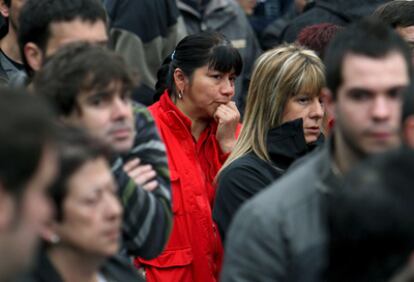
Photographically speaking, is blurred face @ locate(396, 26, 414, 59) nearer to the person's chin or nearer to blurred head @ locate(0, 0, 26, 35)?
blurred head @ locate(0, 0, 26, 35)

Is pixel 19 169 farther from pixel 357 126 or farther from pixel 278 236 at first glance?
pixel 357 126

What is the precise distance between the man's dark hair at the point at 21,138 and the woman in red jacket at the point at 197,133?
309cm

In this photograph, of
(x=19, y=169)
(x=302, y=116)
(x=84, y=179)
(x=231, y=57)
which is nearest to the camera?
(x=19, y=169)

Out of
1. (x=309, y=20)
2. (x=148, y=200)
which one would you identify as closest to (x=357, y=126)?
(x=148, y=200)

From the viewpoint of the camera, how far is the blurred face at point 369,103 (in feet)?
13.4

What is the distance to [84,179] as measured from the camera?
3.89 metres

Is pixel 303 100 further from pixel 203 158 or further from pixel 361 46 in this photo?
pixel 361 46

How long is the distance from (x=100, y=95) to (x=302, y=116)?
197 centimetres

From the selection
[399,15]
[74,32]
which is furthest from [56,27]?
[399,15]

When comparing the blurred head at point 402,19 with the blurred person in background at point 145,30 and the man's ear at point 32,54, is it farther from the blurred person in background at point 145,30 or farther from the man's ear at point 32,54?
the man's ear at point 32,54

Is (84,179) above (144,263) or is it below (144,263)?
Result: above

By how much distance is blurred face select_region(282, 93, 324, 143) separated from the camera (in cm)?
605

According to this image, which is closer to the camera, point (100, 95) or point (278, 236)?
point (278, 236)

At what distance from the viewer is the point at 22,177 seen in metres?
3.11
